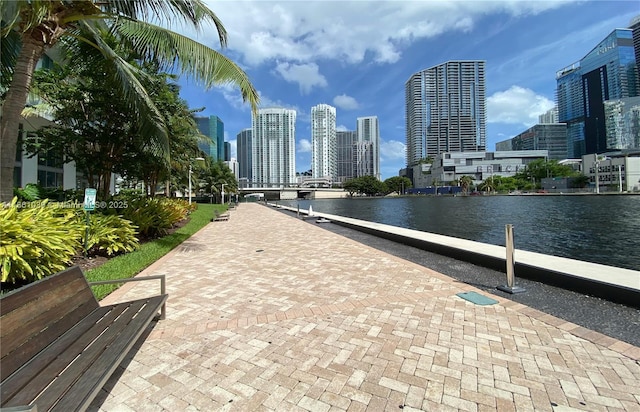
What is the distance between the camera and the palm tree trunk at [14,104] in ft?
19.3

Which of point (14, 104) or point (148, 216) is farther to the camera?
point (148, 216)

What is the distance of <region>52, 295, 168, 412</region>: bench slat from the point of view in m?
1.79

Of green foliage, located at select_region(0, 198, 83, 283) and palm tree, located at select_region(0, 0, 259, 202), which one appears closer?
green foliage, located at select_region(0, 198, 83, 283)

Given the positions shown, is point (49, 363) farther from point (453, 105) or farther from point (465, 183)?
point (453, 105)

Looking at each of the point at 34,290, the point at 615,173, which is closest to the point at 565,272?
the point at 34,290

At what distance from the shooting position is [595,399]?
237 cm

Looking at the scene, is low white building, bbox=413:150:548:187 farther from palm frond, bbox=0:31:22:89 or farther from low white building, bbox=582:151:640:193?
palm frond, bbox=0:31:22:89

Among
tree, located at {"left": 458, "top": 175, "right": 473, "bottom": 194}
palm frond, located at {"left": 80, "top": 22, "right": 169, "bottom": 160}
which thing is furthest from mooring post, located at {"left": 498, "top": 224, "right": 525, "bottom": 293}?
tree, located at {"left": 458, "top": 175, "right": 473, "bottom": 194}

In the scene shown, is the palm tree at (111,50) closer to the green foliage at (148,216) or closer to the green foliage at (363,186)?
the green foliage at (148,216)

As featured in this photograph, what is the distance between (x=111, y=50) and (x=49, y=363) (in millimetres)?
7616

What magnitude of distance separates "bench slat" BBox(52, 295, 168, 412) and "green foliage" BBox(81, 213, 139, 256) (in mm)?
5719

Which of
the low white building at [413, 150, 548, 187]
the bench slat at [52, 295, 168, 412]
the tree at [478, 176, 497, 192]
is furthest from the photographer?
the low white building at [413, 150, 548, 187]

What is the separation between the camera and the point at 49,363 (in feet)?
7.25

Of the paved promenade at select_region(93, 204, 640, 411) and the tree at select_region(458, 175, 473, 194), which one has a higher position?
the tree at select_region(458, 175, 473, 194)
